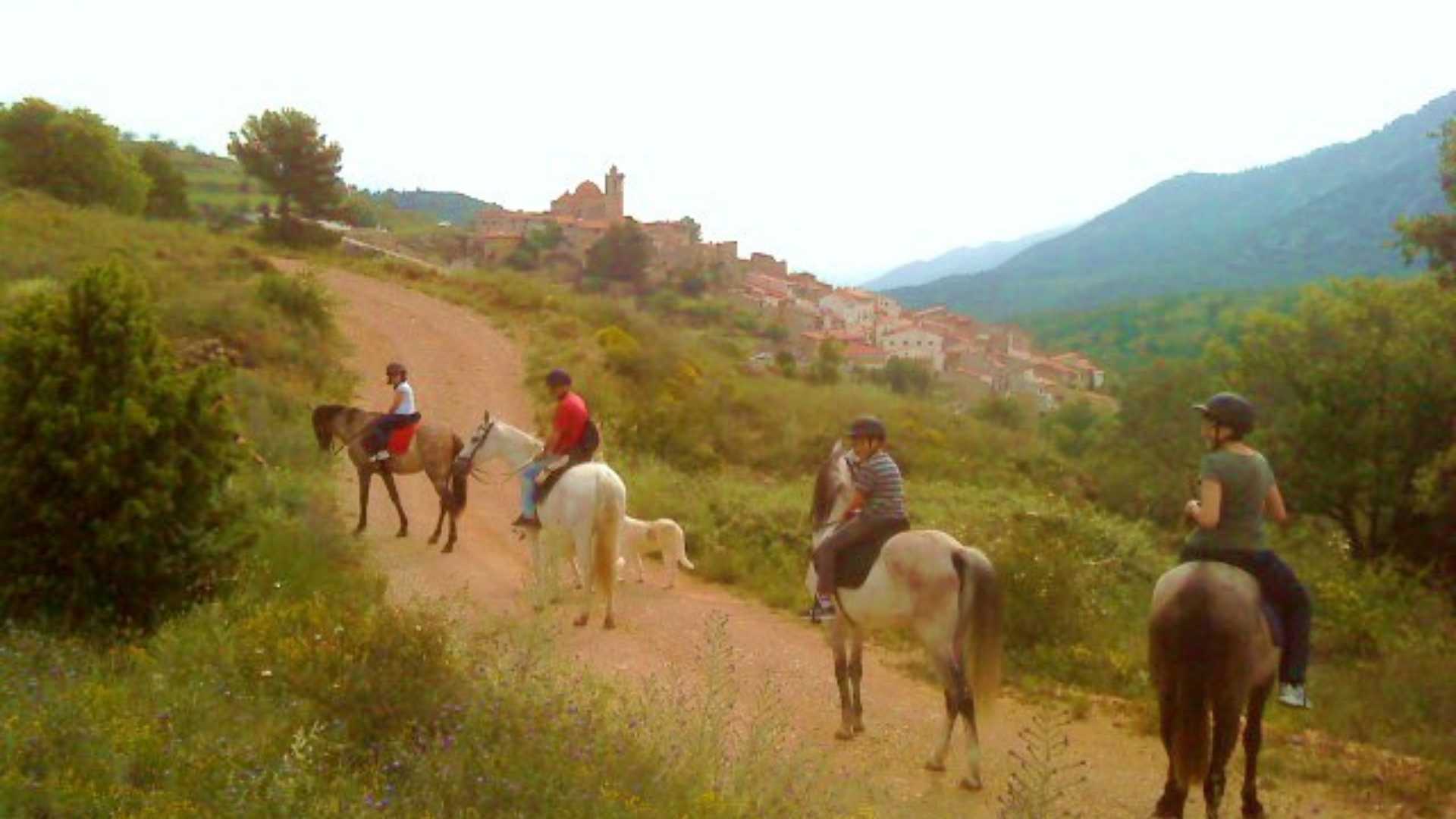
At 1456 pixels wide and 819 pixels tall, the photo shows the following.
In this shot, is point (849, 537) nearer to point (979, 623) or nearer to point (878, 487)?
point (878, 487)

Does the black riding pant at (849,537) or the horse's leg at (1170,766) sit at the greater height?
the black riding pant at (849,537)

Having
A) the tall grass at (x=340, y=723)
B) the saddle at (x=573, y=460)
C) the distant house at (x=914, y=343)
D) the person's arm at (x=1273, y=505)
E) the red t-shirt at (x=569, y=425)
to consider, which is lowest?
the distant house at (x=914, y=343)

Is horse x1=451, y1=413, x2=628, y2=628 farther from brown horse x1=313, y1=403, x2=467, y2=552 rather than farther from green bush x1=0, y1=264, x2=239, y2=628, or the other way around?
green bush x1=0, y1=264, x2=239, y2=628

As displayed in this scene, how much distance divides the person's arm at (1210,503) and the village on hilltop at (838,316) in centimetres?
4923

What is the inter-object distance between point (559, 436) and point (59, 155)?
36.5 m

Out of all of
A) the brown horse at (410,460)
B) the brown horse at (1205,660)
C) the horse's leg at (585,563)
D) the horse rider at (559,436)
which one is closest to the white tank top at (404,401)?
the brown horse at (410,460)

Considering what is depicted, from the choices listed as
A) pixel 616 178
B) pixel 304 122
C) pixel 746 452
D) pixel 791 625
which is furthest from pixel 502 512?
pixel 616 178

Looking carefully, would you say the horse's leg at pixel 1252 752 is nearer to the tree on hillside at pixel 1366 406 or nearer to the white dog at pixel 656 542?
the white dog at pixel 656 542

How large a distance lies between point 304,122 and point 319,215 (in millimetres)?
3672

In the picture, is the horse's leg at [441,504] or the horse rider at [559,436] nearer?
the horse rider at [559,436]

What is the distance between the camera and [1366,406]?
67.5 ft

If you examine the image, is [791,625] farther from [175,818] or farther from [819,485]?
[175,818]

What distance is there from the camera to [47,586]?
720 centimetres

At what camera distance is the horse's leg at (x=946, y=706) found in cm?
748
